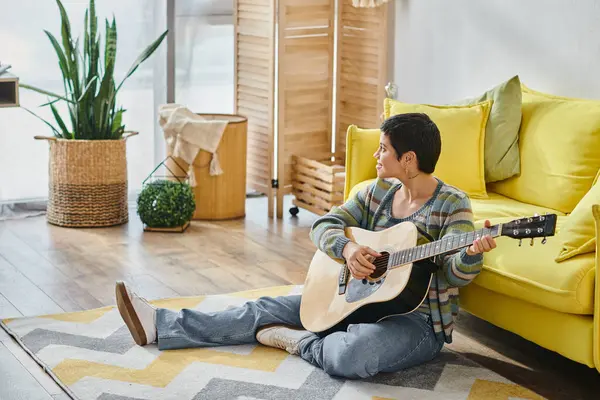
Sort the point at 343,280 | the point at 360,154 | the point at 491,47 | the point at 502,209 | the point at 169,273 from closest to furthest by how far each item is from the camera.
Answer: the point at 343,280 → the point at 502,209 → the point at 360,154 → the point at 169,273 → the point at 491,47

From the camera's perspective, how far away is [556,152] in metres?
3.71

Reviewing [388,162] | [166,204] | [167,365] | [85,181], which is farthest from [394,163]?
[85,181]

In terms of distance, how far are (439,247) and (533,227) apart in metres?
0.35

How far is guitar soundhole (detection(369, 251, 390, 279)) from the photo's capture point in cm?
306

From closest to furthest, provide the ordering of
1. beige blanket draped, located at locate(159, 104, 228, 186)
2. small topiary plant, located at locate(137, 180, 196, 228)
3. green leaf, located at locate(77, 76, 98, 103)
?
green leaf, located at locate(77, 76, 98, 103), small topiary plant, located at locate(137, 180, 196, 228), beige blanket draped, located at locate(159, 104, 228, 186)

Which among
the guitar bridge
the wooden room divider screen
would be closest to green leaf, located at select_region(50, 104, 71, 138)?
the wooden room divider screen

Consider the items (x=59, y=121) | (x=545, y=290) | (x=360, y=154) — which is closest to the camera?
(x=545, y=290)

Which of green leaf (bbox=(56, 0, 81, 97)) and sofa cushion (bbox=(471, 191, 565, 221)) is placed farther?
green leaf (bbox=(56, 0, 81, 97))

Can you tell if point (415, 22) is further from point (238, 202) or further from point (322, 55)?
point (238, 202)

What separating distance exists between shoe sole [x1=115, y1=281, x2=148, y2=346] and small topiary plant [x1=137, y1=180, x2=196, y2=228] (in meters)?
1.64

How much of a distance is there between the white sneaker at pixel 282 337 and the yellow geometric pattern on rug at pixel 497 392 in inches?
22.5

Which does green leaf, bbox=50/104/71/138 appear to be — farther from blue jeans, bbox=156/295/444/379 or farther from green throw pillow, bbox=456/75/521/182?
green throw pillow, bbox=456/75/521/182

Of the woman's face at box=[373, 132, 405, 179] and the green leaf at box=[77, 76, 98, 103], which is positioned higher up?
the green leaf at box=[77, 76, 98, 103]

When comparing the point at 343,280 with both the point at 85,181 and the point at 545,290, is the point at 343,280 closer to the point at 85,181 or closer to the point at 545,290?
the point at 545,290
